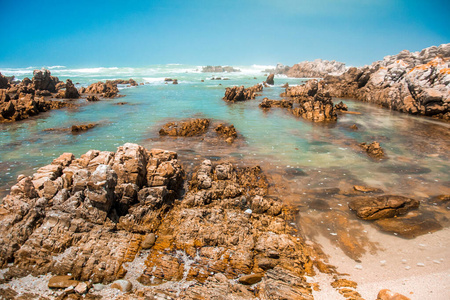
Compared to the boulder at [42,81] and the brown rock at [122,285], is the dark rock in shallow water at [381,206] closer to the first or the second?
the brown rock at [122,285]

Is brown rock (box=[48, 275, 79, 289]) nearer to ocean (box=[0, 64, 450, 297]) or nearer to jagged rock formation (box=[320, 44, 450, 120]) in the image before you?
ocean (box=[0, 64, 450, 297])

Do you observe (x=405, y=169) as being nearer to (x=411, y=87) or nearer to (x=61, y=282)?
(x=61, y=282)

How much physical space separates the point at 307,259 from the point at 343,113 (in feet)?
82.2

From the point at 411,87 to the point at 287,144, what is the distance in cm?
2217

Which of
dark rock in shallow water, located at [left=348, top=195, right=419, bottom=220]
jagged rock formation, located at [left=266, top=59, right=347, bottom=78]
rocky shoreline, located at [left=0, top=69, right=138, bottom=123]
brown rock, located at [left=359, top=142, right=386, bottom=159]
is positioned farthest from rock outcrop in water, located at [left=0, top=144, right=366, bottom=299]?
jagged rock formation, located at [left=266, top=59, right=347, bottom=78]

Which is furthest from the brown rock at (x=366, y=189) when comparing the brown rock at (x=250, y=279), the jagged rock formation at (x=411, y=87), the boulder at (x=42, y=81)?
the boulder at (x=42, y=81)

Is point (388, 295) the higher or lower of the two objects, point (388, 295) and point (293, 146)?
the lower

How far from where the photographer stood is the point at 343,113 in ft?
91.1

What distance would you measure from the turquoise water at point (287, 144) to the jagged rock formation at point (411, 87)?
242cm

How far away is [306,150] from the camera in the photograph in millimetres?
15359

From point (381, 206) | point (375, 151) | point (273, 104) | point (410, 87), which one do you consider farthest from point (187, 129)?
point (410, 87)

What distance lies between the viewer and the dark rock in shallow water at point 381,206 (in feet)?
28.2

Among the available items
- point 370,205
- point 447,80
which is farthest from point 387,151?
point 447,80

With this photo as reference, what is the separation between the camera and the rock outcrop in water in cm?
584
